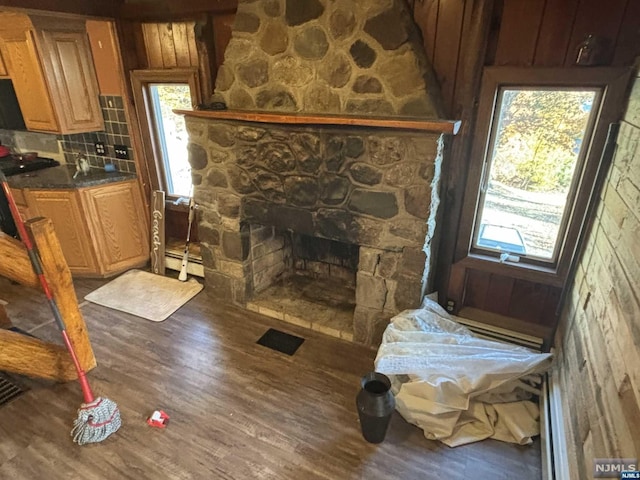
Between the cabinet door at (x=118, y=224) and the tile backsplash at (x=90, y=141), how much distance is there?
261 mm

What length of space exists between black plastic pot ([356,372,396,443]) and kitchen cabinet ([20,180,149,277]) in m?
2.66

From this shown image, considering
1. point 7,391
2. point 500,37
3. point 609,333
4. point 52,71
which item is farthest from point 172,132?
point 609,333

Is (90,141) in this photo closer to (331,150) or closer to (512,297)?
(331,150)

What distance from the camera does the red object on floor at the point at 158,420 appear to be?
6.55ft

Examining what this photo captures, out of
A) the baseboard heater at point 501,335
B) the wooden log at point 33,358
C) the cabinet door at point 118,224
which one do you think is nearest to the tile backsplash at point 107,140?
the cabinet door at point 118,224

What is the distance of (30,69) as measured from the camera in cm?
295

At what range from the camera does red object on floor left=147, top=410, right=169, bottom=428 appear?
78.6 inches

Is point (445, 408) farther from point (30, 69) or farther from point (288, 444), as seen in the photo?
point (30, 69)

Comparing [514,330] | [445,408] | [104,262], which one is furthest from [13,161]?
[514,330]

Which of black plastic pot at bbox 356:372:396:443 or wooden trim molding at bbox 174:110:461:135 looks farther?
wooden trim molding at bbox 174:110:461:135

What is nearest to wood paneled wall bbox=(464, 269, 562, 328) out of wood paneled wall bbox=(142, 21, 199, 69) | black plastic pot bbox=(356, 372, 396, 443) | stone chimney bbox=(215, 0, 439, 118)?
black plastic pot bbox=(356, 372, 396, 443)

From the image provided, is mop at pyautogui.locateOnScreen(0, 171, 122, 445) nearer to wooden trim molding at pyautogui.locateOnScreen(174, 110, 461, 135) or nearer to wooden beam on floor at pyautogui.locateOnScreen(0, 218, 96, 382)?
wooden beam on floor at pyautogui.locateOnScreen(0, 218, 96, 382)

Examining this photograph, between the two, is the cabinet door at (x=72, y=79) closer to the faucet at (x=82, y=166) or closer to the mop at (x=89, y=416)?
the faucet at (x=82, y=166)

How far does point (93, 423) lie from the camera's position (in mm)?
1892
